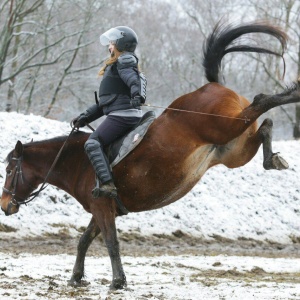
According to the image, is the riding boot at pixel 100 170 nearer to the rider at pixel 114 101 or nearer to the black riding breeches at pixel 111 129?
the rider at pixel 114 101

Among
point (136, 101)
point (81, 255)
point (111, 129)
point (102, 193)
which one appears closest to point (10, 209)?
point (81, 255)

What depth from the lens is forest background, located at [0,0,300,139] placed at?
27.4 meters

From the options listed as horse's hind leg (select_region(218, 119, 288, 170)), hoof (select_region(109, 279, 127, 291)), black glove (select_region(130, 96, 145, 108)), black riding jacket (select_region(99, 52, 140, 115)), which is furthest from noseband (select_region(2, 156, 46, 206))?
horse's hind leg (select_region(218, 119, 288, 170))

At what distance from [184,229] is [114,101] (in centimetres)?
867

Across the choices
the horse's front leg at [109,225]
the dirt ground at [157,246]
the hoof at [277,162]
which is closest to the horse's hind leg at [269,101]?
the hoof at [277,162]

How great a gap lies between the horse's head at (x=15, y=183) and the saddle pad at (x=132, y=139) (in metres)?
1.54

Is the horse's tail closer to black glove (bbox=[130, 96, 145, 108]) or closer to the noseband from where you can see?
black glove (bbox=[130, 96, 145, 108])

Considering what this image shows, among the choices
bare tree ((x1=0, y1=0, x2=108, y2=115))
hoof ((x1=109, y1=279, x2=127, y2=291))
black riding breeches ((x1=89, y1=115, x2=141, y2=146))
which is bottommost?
hoof ((x1=109, y1=279, x2=127, y2=291))

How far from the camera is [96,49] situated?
34.7 m

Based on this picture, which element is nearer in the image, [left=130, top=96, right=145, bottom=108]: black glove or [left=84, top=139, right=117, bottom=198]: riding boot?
[left=130, top=96, right=145, bottom=108]: black glove

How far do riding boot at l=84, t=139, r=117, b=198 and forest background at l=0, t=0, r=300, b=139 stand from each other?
11.9m

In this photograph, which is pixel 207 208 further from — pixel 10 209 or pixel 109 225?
pixel 109 225

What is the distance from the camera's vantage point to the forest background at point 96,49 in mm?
27359

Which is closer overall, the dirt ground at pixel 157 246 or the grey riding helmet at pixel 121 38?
the grey riding helmet at pixel 121 38
